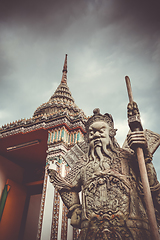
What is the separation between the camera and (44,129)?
22.7ft

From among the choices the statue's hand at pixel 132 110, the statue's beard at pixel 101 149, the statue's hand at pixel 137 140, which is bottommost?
the statue's hand at pixel 137 140

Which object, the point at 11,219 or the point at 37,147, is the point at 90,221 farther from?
the point at 11,219

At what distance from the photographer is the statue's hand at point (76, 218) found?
2.65m

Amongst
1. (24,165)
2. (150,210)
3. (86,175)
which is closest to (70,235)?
(86,175)

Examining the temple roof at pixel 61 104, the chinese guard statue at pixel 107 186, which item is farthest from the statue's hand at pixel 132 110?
the temple roof at pixel 61 104

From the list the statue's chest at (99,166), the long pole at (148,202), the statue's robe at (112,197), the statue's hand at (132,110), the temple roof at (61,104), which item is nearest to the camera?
the long pole at (148,202)

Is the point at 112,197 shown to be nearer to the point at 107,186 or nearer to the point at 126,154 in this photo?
the point at 107,186

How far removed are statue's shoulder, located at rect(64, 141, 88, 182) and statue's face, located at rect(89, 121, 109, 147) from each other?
11.9 inches

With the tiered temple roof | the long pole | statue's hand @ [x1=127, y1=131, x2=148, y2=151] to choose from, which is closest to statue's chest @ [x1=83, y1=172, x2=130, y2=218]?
the long pole

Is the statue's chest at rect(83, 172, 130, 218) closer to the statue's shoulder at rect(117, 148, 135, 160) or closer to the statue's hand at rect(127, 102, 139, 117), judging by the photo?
the statue's shoulder at rect(117, 148, 135, 160)

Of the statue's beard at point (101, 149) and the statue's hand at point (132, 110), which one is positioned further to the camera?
the statue's beard at point (101, 149)

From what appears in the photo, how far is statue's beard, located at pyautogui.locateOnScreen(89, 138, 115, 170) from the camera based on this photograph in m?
3.06

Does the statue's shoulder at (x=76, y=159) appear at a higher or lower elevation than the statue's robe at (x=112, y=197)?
higher

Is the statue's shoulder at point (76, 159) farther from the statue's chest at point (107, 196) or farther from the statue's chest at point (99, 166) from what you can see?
the statue's chest at point (107, 196)
